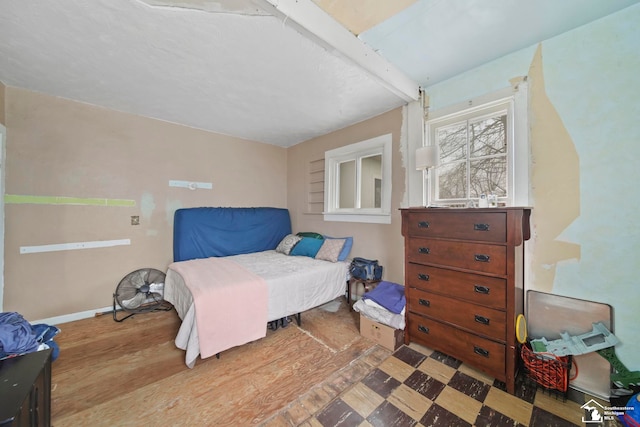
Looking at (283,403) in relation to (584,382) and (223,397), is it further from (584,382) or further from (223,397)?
(584,382)

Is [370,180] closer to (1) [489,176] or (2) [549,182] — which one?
(1) [489,176]

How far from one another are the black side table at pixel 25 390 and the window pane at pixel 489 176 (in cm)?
298

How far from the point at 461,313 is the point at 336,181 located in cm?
239

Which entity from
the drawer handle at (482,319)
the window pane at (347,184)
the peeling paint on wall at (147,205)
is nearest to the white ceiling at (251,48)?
the window pane at (347,184)

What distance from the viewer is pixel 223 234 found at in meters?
3.40

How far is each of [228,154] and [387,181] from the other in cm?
256

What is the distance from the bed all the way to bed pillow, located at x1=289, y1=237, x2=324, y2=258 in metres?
0.06

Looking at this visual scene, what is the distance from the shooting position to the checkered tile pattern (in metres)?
1.34

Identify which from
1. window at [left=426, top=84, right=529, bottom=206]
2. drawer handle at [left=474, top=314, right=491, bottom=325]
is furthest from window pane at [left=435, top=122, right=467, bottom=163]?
drawer handle at [left=474, top=314, right=491, bottom=325]


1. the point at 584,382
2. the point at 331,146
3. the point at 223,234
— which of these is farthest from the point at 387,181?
the point at 223,234

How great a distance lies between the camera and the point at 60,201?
253 cm

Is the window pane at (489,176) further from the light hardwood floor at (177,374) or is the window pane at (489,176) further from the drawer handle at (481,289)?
the light hardwood floor at (177,374)

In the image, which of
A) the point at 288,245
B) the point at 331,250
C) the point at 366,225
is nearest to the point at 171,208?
the point at 288,245

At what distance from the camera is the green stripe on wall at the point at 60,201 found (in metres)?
2.33
